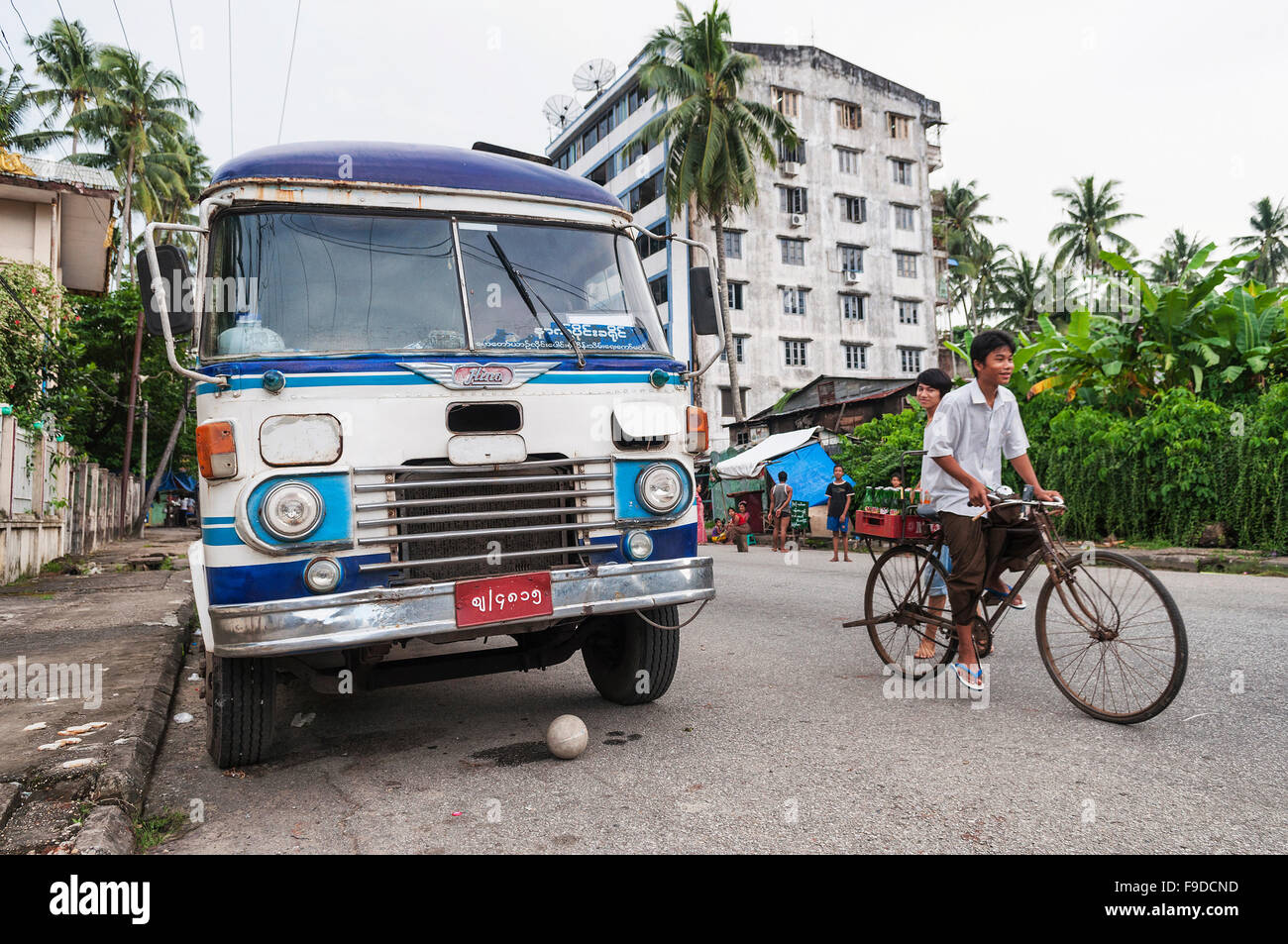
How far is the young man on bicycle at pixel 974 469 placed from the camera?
15.9ft

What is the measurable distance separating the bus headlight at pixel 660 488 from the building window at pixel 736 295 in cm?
3849

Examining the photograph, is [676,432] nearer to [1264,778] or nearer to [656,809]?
[656,809]

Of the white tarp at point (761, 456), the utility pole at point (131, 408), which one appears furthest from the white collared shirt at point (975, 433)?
the utility pole at point (131, 408)

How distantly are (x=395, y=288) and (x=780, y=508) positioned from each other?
16.8 meters

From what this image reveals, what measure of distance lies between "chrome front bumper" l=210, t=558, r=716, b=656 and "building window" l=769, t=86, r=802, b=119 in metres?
43.5

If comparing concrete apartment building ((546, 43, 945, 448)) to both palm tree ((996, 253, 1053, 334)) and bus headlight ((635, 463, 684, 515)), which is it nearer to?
palm tree ((996, 253, 1053, 334))

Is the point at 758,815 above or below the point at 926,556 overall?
below

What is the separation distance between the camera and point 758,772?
394 cm

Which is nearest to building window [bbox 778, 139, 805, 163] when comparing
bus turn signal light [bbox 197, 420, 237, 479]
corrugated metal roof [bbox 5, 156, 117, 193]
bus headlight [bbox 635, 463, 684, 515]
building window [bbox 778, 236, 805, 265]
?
building window [bbox 778, 236, 805, 265]

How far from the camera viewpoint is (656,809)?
3.54 meters

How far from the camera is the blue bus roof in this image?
14.4ft

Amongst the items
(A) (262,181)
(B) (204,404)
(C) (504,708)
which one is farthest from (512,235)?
(C) (504,708)

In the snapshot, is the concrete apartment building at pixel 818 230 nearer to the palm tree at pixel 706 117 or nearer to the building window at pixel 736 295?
the building window at pixel 736 295
